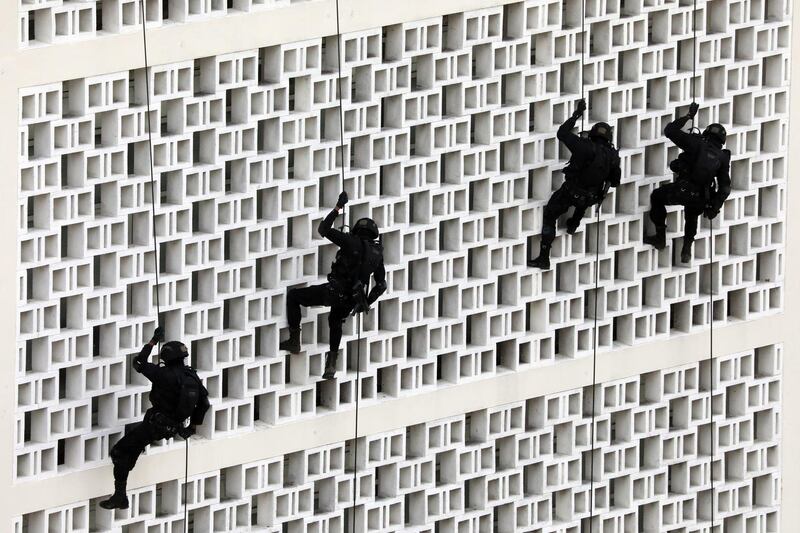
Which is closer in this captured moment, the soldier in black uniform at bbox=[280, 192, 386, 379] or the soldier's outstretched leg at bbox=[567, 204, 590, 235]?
the soldier in black uniform at bbox=[280, 192, 386, 379]

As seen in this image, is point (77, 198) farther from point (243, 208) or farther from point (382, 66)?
point (382, 66)

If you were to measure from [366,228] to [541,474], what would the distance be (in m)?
3.48

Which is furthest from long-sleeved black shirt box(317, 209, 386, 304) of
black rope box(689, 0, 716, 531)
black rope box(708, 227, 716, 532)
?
black rope box(708, 227, 716, 532)

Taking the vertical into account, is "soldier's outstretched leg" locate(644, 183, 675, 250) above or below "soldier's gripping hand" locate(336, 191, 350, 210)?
below

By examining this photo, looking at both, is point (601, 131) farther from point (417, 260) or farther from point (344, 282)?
point (344, 282)

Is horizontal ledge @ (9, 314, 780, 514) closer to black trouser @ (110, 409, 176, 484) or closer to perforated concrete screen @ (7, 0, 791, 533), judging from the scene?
perforated concrete screen @ (7, 0, 791, 533)

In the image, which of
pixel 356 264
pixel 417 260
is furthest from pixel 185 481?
pixel 417 260

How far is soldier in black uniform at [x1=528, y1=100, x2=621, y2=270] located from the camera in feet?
73.8

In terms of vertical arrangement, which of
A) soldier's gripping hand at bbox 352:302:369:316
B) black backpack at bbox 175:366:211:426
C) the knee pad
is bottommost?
the knee pad

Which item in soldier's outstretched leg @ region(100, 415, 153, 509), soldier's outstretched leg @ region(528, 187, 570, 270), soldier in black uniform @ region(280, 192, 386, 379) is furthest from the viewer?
soldier's outstretched leg @ region(528, 187, 570, 270)

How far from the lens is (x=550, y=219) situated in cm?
2292

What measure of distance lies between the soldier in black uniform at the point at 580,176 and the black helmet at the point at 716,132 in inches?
34.6

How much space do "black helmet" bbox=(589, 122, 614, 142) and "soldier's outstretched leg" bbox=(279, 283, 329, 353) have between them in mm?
2755

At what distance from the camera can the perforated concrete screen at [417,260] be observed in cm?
2056
